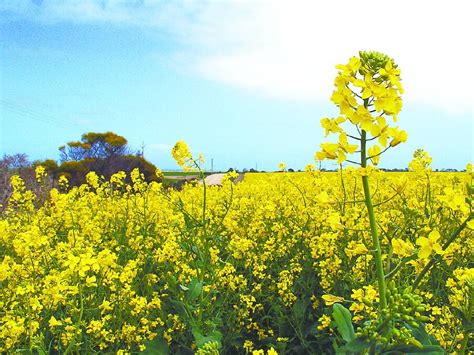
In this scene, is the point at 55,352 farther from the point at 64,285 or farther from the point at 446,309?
the point at 446,309

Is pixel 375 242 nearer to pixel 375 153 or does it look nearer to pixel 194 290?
pixel 375 153

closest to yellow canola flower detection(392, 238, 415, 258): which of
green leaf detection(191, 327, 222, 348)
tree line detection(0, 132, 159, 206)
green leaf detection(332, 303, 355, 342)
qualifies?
green leaf detection(332, 303, 355, 342)

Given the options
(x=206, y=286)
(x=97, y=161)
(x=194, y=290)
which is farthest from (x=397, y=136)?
(x=97, y=161)

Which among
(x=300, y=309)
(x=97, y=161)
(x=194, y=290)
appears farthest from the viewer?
(x=97, y=161)

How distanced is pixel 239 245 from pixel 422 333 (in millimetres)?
2587

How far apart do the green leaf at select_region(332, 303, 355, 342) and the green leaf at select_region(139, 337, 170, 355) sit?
184 cm

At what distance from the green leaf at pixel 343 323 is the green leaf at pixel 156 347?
184 cm

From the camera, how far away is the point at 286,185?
8.27 metres

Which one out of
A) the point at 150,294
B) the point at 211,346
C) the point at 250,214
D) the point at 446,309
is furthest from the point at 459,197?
the point at 250,214

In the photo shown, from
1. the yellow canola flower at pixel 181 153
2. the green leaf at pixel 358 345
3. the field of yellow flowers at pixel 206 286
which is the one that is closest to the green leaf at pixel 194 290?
the field of yellow flowers at pixel 206 286

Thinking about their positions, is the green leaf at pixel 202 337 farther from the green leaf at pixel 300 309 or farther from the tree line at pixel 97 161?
the tree line at pixel 97 161

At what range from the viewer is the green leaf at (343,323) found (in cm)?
153

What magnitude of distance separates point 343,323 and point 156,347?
189 centimetres

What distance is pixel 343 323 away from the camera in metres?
1.55
